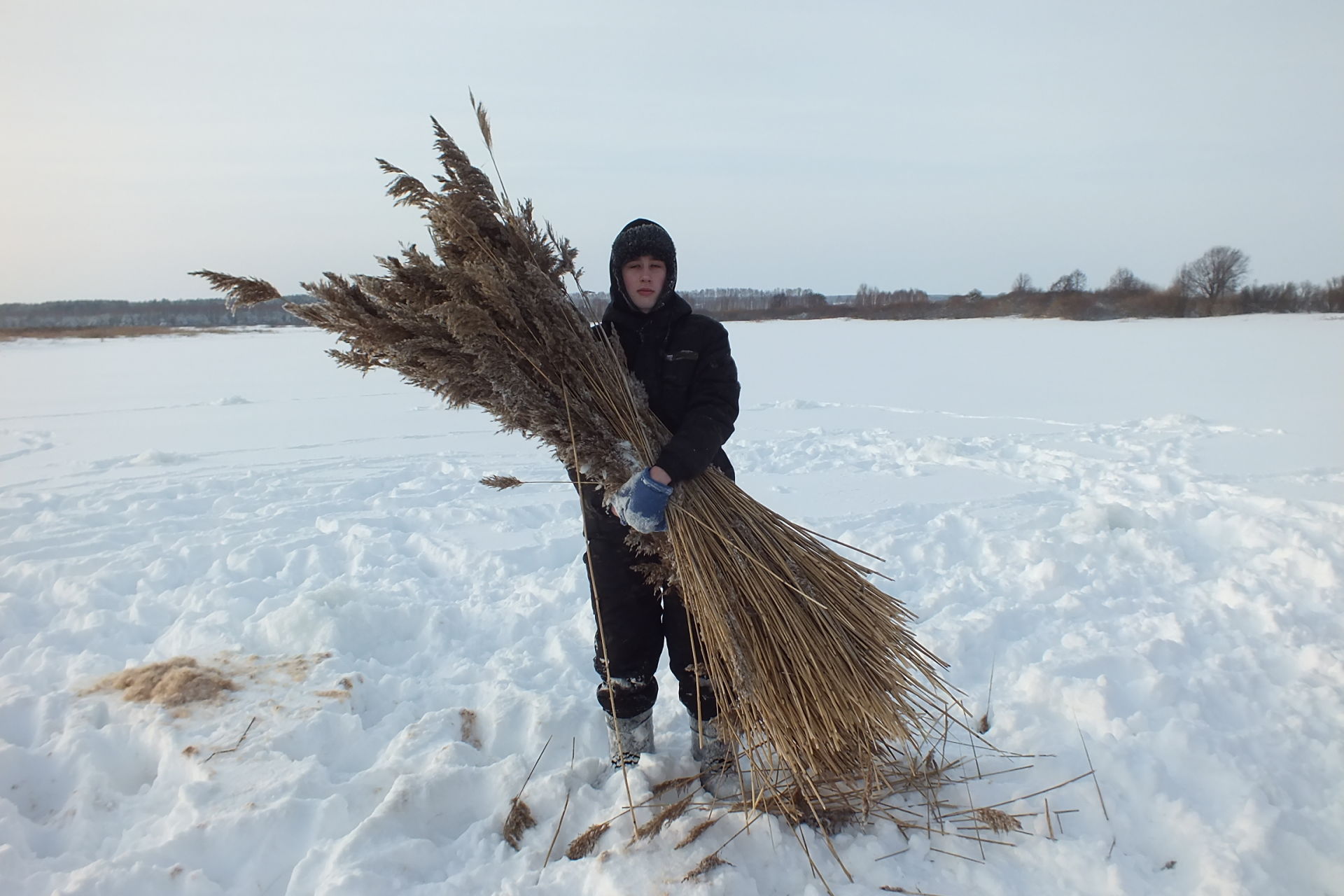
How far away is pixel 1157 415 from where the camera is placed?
760 cm

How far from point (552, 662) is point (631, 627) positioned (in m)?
0.79

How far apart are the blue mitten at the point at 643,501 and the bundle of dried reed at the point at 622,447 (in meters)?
0.07

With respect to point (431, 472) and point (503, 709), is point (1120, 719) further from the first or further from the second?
point (431, 472)

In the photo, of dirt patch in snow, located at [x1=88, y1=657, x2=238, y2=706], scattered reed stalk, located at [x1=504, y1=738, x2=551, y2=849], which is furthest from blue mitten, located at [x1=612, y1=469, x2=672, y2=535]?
dirt patch in snow, located at [x1=88, y1=657, x2=238, y2=706]

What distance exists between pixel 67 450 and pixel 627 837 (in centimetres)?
761

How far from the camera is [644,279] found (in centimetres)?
205

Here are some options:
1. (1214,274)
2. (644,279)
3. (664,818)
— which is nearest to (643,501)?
(644,279)

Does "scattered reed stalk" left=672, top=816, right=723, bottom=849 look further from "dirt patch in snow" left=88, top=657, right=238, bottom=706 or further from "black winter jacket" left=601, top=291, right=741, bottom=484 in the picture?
"dirt patch in snow" left=88, top=657, right=238, bottom=706

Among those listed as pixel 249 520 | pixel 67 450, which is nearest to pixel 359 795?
pixel 249 520

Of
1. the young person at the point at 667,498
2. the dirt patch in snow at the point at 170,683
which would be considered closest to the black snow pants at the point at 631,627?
the young person at the point at 667,498

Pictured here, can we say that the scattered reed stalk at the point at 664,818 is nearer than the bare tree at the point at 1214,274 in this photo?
Yes

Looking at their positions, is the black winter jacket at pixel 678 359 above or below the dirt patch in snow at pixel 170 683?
above

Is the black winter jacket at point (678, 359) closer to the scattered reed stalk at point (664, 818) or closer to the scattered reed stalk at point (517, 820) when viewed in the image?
the scattered reed stalk at point (664, 818)

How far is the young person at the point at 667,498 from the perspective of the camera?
198 cm
